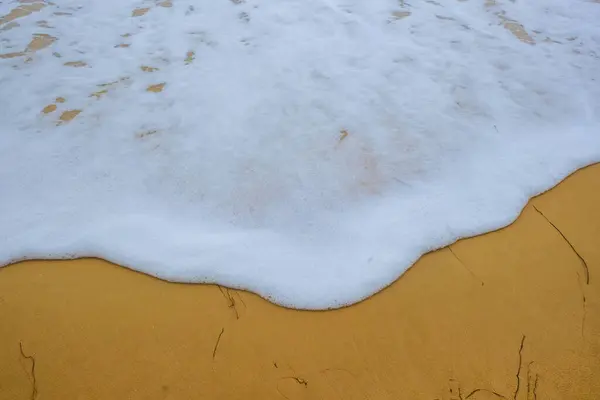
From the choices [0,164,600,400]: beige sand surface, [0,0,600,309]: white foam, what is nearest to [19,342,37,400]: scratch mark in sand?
[0,164,600,400]: beige sand surface

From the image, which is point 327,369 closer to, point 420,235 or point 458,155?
point 420,235

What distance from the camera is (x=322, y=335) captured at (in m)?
1.36

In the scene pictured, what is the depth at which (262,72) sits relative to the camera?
2445 millimetres

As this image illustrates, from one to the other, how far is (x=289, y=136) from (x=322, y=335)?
41.8 inches

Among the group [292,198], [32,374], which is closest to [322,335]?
[292,198]

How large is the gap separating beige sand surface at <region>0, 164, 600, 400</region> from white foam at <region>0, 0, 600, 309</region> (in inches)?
3.5

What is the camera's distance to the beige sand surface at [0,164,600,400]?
124cm

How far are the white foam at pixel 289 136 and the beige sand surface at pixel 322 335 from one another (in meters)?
0.09

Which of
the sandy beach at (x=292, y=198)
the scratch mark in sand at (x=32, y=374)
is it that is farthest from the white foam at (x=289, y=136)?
the scratch mark in sand at (x=32, y=374)

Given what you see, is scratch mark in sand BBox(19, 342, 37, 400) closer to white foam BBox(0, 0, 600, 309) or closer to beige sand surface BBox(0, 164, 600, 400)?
beige sand surface BBox(0, 164, 600, 400)

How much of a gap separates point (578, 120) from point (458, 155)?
772 millimetres

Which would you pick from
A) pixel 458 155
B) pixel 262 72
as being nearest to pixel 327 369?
pixel 458 155

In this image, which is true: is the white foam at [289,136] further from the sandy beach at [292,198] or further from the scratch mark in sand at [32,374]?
the scratch mark in sand at [32,374]

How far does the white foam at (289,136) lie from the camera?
162 cm
